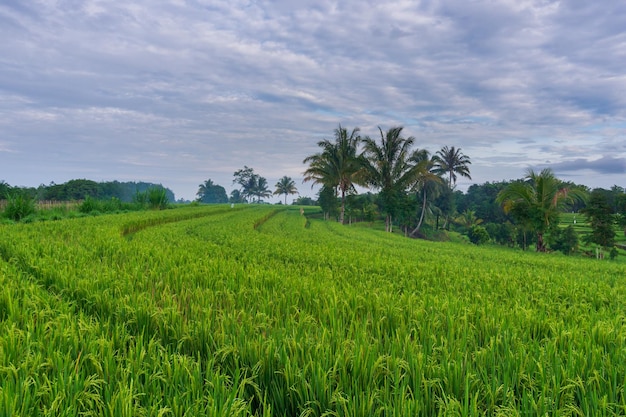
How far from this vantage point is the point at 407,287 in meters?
5.20

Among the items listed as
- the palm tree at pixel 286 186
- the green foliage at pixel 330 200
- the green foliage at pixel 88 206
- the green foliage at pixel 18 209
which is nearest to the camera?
the green foliage at pixel 18 209

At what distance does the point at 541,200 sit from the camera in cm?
1958

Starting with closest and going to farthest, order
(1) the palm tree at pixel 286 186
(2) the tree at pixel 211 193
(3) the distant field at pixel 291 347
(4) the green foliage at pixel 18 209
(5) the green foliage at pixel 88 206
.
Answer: (3) the distant field at pixel 291 347
(4) the green foliage at pixel 18 209
(5) the green foliage at pixel 88 206
(1) the palm tree at pixel 286 186
(2) the tree at pixel 211 193

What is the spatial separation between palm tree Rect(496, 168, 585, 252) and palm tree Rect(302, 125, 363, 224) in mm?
14834

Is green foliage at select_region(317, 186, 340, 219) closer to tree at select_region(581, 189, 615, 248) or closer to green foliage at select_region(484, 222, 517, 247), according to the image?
green foliage at select_region(484, 222, 517, 247)

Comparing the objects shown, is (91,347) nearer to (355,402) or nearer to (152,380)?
(152,380)

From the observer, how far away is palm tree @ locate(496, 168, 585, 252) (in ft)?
63.0

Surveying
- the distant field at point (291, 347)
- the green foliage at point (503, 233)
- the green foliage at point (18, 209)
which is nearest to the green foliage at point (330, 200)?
the green foliage at point (503, 233)

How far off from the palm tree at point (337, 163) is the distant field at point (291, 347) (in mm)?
27585

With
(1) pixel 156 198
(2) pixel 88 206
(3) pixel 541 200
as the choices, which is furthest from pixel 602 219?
(1) pixel 156 198

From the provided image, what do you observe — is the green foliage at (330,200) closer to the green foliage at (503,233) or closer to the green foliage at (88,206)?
the green foliage at (503,233)

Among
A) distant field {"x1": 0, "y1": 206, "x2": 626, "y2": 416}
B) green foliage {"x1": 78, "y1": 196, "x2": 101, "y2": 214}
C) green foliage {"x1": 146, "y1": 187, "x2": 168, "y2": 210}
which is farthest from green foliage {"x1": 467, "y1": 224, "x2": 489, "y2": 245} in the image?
green foliage {"x1": 78, "y1": 196, "x2": 101, "y2": 214}

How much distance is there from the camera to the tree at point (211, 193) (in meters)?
133

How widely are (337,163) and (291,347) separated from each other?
1234 inches
